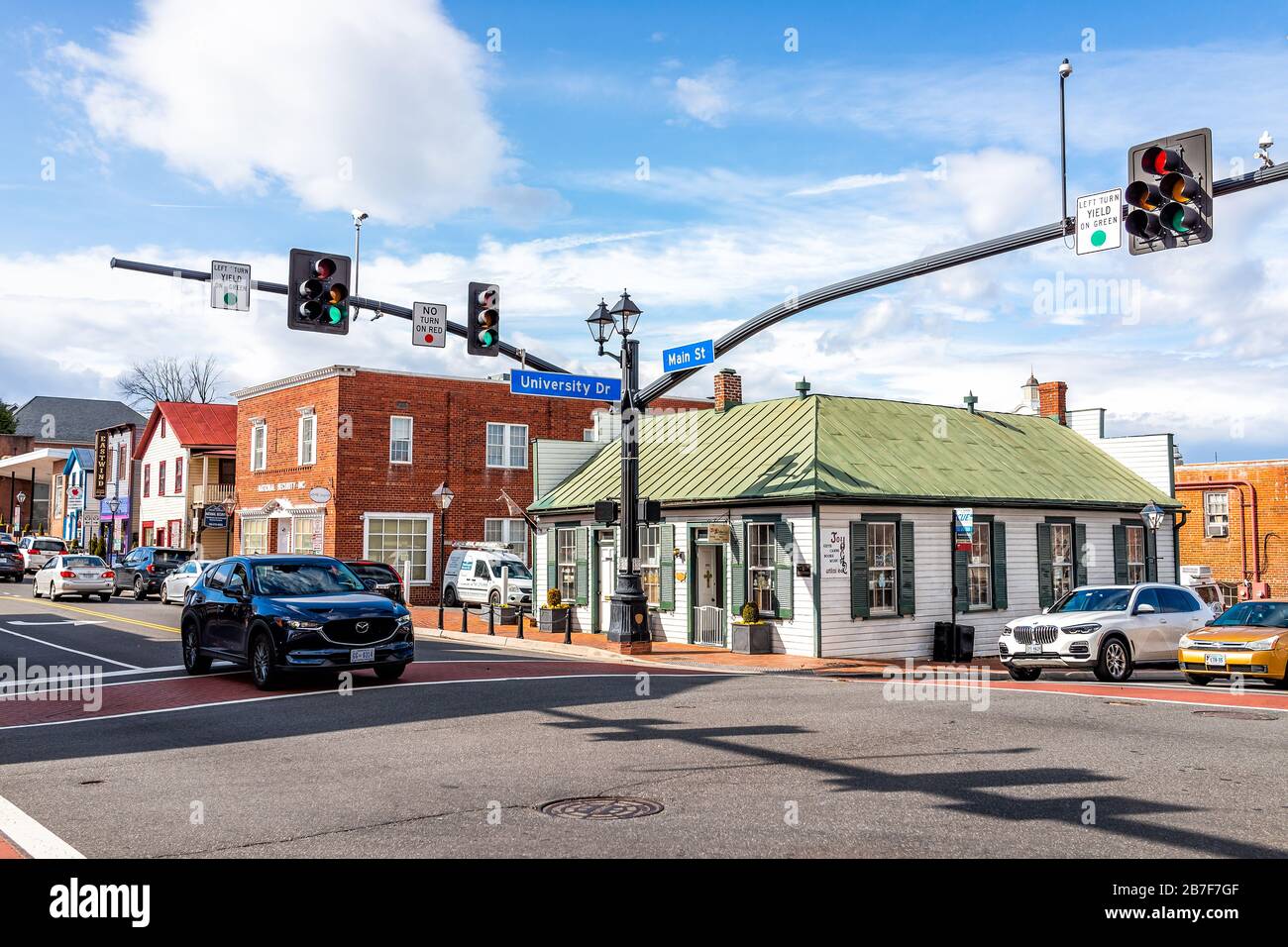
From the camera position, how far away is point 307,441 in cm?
4178

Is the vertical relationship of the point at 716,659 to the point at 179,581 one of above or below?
below

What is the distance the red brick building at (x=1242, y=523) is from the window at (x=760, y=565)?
80.2ft

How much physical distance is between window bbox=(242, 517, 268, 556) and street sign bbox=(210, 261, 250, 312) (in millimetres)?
30590

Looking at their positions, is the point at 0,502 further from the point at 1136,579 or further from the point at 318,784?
the point at 318,784

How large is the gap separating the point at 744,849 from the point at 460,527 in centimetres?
3529

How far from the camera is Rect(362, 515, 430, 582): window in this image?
130 ft

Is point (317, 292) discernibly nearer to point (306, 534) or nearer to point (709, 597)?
point (709, 597)

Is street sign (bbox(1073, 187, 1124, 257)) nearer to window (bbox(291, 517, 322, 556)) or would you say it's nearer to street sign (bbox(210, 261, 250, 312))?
street sign (bbox(210, 261, 250, 312))

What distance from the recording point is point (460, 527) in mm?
41312

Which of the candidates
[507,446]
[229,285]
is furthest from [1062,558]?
[507,446]

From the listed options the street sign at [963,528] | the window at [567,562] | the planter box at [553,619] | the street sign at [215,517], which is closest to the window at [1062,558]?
the street sign at [963,528]

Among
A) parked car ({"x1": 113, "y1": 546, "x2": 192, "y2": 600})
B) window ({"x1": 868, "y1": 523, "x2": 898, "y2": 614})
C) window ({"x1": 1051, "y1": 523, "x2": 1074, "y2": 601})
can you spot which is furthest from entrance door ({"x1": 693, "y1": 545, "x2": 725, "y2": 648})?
parked car ({"x1": 113, "y1": 546, "x2": 192, "y2": 600})

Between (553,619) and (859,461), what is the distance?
27.6 feet

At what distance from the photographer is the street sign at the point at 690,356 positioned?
19578mm
